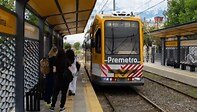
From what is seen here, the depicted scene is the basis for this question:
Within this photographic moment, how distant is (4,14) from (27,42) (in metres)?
4.22

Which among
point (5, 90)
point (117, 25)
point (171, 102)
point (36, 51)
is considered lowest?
point (171, 102)

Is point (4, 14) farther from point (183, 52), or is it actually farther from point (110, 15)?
point (183, 52)

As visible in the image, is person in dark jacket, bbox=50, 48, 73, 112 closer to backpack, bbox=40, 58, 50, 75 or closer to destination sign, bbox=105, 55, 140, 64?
backpack, bbox=40, 58, 50, 75

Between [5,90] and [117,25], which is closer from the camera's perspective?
[5,90]

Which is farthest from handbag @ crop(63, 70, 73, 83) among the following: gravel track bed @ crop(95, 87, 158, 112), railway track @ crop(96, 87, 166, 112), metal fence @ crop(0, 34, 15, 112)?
gravel track bed @ crop(95, 87, 158, 112)

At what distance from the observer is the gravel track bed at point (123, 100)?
13.7 meters

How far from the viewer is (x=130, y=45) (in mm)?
16922

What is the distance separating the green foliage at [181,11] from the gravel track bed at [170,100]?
36862 mm

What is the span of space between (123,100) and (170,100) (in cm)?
180

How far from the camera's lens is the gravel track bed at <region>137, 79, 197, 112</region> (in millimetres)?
13853

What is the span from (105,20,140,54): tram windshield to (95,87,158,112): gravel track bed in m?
1.90

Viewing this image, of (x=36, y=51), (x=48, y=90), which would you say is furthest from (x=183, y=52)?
(x=48, y=90)

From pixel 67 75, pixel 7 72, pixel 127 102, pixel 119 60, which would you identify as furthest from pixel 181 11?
pixel 7 72

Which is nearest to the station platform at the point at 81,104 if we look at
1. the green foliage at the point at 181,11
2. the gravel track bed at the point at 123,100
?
the gravel track bed at the point at 123,100
